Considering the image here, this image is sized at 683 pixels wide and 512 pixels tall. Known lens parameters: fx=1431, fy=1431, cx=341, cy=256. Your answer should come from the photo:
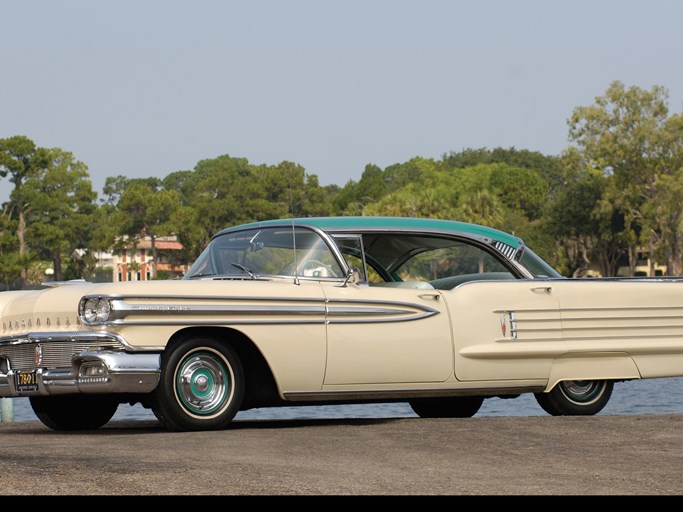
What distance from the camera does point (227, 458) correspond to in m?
7.53

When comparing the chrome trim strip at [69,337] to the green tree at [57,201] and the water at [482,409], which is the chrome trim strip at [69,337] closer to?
the water at [482,409]

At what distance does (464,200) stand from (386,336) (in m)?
109

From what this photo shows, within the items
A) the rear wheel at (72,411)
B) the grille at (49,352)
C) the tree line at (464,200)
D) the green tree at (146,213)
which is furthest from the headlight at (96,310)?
the green tree at (146,213)

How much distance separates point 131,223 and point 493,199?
50.6 meters

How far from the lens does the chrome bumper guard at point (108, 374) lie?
918cm

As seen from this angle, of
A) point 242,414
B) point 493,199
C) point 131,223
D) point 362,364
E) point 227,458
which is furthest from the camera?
point 131,223

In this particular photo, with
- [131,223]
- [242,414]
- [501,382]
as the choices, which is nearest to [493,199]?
[131,223]

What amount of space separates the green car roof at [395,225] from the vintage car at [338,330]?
18mm

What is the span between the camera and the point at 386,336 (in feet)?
33.5

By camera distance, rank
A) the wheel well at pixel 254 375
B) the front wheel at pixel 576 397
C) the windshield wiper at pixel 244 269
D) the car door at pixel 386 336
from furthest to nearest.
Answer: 1. the front wheel at pixel 576 397
2. the windshield wiper at pixel 244 269
3. the car door at pixel 386 336
4. the wheel well at pixel 254 375

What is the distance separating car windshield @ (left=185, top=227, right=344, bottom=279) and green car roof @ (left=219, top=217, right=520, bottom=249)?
0.11 m

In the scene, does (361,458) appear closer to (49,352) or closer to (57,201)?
(49,352)

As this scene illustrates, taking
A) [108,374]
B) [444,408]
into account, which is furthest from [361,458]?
[444,408]
